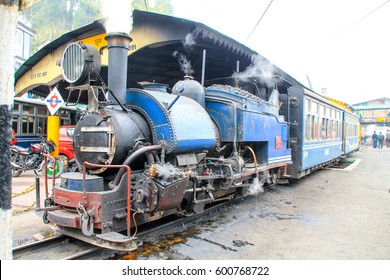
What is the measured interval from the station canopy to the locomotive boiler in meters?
2.57

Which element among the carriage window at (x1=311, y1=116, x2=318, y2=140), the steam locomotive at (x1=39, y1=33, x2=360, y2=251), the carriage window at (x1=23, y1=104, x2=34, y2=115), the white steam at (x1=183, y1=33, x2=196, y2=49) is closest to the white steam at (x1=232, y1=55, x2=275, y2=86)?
the white steam at (x1=183, y1=33, x2=196, y2=49)

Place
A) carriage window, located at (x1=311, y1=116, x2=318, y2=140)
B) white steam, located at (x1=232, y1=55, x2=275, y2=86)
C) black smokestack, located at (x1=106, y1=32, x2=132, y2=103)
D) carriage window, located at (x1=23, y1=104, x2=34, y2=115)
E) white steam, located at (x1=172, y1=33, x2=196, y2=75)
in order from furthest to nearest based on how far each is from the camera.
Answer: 1. carriage window, located at (x1=23, y1=104, x2=34, y2=115)
2. carriage window, located at (x1=311, y1=116, x2=318, y2=140)
3. white steam, located at (x1=172, y1=33, x2=196, y2=75)
4. white steam, located at (x1=232, y1=55, x2=275, y2=86)
5. black smokestack, located at (x1=106, y1=32, x2=132, y2=103)

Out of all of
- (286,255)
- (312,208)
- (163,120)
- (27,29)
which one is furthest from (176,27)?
(27,29)

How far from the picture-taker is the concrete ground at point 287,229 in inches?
168

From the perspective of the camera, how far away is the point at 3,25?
7.22 feet

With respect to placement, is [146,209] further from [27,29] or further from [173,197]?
[27,29]

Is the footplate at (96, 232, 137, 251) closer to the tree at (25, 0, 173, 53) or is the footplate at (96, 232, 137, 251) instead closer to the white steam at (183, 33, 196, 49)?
the white steam at (183, 33, 196, 49)

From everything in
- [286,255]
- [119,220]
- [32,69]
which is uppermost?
[32,69]

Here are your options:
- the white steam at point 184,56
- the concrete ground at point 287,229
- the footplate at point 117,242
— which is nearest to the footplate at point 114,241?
the footplate at point 117,242

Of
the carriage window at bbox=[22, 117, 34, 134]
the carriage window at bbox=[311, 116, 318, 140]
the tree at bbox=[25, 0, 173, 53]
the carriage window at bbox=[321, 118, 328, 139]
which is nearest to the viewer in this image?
the carriage window at bbox=[311, 116, 318, 140]

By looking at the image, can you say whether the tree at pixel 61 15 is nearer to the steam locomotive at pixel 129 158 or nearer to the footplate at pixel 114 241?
the steam locomotive at pixel 129 158

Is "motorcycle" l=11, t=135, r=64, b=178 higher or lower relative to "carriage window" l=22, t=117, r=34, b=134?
lower

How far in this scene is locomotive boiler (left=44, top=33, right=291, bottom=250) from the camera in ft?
13.0

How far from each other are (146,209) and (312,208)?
4314 mm
